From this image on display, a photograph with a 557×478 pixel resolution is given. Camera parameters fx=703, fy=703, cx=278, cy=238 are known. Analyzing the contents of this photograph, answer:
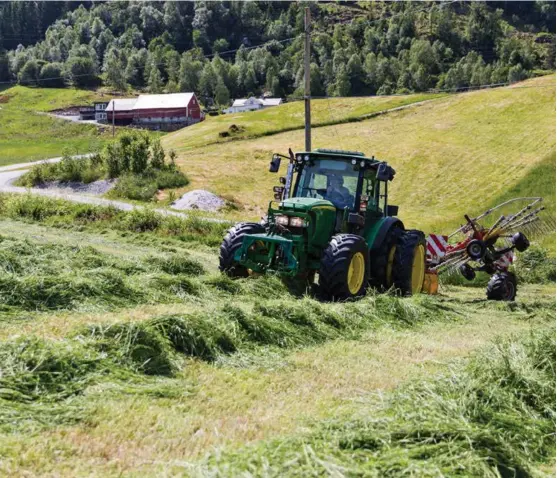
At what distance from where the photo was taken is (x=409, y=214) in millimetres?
35094

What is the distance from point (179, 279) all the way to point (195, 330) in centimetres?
310

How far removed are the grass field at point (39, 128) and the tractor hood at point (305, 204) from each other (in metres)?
28.9

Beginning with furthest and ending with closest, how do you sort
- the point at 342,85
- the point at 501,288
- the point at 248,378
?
the point at 342,85, the point at 501,288, the point at 248,378

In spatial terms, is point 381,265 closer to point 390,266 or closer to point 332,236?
point 390,266

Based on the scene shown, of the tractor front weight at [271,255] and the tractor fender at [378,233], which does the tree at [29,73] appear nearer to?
the tractor fender at [378,233]

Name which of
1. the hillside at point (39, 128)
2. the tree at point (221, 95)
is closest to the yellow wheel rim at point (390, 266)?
the hillside at point (39, 128)

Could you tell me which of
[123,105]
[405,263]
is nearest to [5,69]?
[123,105]

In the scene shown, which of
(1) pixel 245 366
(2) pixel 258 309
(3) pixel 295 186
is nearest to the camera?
(1) pixel 245 366

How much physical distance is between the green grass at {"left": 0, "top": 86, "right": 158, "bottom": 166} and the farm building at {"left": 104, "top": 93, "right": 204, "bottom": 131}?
8.07 meters

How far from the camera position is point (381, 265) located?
41.4ft

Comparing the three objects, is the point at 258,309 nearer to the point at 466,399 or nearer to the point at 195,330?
the point at 195,330

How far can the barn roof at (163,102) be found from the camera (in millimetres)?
99938

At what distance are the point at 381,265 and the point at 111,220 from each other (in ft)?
35.6

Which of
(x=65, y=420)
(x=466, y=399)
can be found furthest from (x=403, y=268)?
(x=65, y=420)
